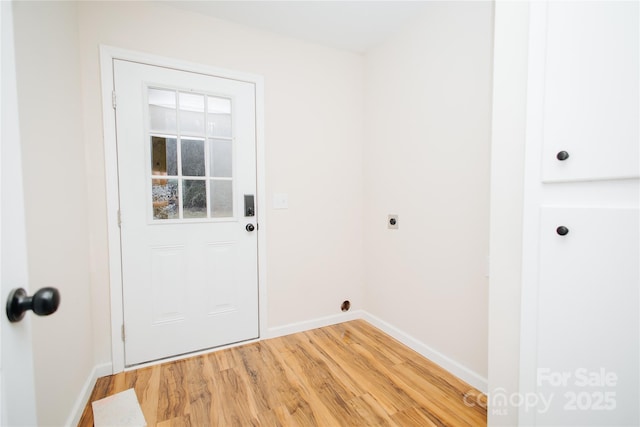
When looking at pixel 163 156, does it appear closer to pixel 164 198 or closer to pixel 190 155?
pixel 190 155

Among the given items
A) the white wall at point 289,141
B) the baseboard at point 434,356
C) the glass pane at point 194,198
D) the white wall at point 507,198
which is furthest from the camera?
the glass pane at point 194,198

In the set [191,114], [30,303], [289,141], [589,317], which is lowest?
[589,317]

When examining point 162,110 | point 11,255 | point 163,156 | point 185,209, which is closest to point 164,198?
point 185,209

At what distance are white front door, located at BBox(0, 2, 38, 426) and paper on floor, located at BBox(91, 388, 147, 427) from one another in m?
1.13

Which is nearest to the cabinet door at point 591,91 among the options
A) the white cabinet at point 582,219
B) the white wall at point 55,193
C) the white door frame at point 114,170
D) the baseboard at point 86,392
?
the white cabinet at point 582,219

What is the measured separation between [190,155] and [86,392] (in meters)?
1.56

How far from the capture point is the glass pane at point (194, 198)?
202 centimetres

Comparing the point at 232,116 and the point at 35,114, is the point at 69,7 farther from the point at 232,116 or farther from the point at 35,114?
the point at 232,116

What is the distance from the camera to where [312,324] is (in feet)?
8.20

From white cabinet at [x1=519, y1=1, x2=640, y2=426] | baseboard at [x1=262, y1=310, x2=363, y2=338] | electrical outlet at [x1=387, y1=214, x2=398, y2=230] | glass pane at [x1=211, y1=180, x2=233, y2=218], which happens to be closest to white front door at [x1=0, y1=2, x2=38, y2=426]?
white cabinet at [x1=519, y1=1, x2=640, y2=426]

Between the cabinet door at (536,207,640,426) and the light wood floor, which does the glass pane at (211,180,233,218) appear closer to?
the light wood floor

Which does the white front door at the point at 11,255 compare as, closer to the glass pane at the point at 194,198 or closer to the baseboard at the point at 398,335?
the glass pane at the point at 194,198

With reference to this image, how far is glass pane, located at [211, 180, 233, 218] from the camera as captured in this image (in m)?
2.11

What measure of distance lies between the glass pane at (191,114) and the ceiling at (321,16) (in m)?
0.61
